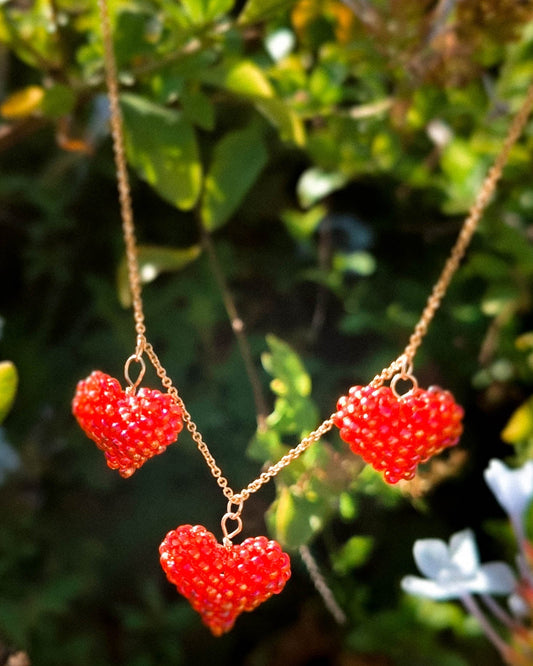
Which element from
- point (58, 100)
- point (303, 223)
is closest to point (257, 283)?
point (303, 223)

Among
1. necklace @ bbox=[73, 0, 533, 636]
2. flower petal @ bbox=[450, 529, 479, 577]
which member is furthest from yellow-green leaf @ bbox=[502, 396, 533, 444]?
necklace @ bbox=[73, 0, 533, 636]

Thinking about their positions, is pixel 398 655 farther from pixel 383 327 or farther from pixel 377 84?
pixel 377 84

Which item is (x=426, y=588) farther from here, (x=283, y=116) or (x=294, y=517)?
(x=283, y=116)

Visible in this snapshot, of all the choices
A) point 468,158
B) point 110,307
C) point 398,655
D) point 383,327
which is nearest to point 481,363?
point 383,327

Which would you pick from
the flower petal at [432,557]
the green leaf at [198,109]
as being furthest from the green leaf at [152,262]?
the flower petal at [432,557]

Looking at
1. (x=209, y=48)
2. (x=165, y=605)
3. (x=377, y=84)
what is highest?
(x=209, y=48)

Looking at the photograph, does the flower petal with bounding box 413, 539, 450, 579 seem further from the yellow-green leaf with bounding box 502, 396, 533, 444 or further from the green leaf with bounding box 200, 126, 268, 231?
the green leaf with bounding box 200, 126, 268, 231
